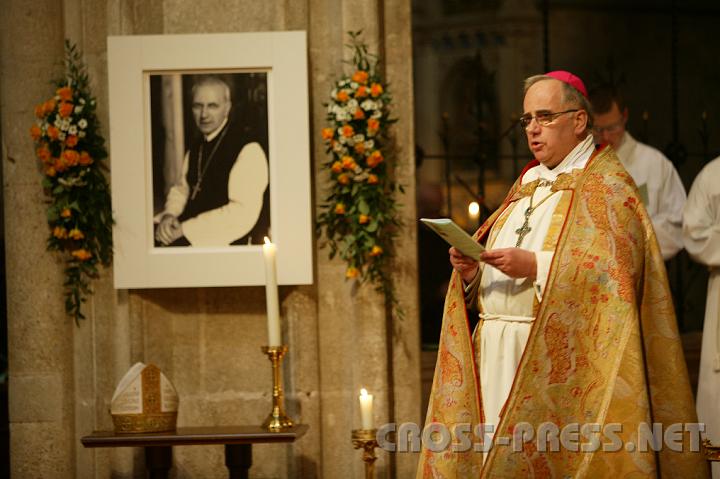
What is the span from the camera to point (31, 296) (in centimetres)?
554

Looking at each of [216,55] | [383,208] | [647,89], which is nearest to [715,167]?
[383,208]

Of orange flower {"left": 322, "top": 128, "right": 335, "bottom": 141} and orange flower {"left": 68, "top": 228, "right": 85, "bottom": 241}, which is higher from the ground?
orange flower {"left": 322, "top": 128, "right": 335, "bottom": 141}

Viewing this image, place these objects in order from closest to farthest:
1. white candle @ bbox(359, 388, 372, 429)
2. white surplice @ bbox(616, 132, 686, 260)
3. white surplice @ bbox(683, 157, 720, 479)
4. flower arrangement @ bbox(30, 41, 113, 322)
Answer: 1. white candle @ bbox(359, 388, 372, 429)
2. white surplice @ bbox(683, 157, 720, 479)
3. flower arrangement @ bbox(30, 41, 113, 322)
4. white surplice @ bbox(616, 132, 686, 260)

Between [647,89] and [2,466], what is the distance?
809cm

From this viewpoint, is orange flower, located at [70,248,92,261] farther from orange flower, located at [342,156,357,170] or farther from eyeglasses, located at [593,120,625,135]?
eyeglasses, located at [593,120,625,135]

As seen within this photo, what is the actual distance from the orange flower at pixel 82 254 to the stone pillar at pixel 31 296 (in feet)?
0.53

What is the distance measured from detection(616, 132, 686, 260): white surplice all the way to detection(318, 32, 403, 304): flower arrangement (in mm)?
1328

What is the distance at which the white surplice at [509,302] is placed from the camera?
3979 millimetres

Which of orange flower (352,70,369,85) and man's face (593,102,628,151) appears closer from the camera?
orange flower (352,70,369,85)

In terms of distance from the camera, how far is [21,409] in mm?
5547

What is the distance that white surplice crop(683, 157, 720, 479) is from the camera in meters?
5.27

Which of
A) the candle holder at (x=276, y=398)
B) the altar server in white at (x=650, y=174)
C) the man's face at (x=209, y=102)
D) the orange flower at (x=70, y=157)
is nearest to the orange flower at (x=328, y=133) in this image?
the man's face at (x=209, y=102)

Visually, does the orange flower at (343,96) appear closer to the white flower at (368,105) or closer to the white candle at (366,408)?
the white flower at (368,105)

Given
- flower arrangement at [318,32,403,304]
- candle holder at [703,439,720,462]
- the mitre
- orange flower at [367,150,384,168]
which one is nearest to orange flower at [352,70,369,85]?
flower arrangement at [318,32,403,304]
